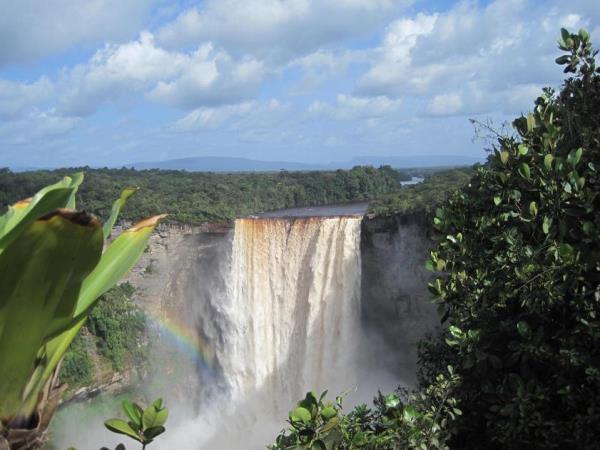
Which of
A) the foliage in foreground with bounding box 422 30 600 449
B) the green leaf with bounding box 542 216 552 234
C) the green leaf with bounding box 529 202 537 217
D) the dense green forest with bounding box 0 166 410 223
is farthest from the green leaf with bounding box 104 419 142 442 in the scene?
the dense green forest with bounding box 0 166 410 223

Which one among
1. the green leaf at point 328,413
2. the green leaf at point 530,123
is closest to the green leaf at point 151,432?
the green leaf at point 328,413

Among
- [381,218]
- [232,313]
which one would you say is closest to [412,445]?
[381,218]

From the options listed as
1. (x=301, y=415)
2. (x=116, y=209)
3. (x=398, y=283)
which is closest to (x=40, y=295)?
(x=116, y=209)

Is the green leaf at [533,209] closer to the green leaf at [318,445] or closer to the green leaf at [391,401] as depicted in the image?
the green leaf at [391,401]

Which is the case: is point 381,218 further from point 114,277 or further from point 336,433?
point 114,277

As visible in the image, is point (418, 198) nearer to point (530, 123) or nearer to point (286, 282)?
point (286, 282)

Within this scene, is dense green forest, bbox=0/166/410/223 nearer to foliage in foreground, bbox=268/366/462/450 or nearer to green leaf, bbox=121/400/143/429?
foliage in foreground, bbox=268/366/462/450
